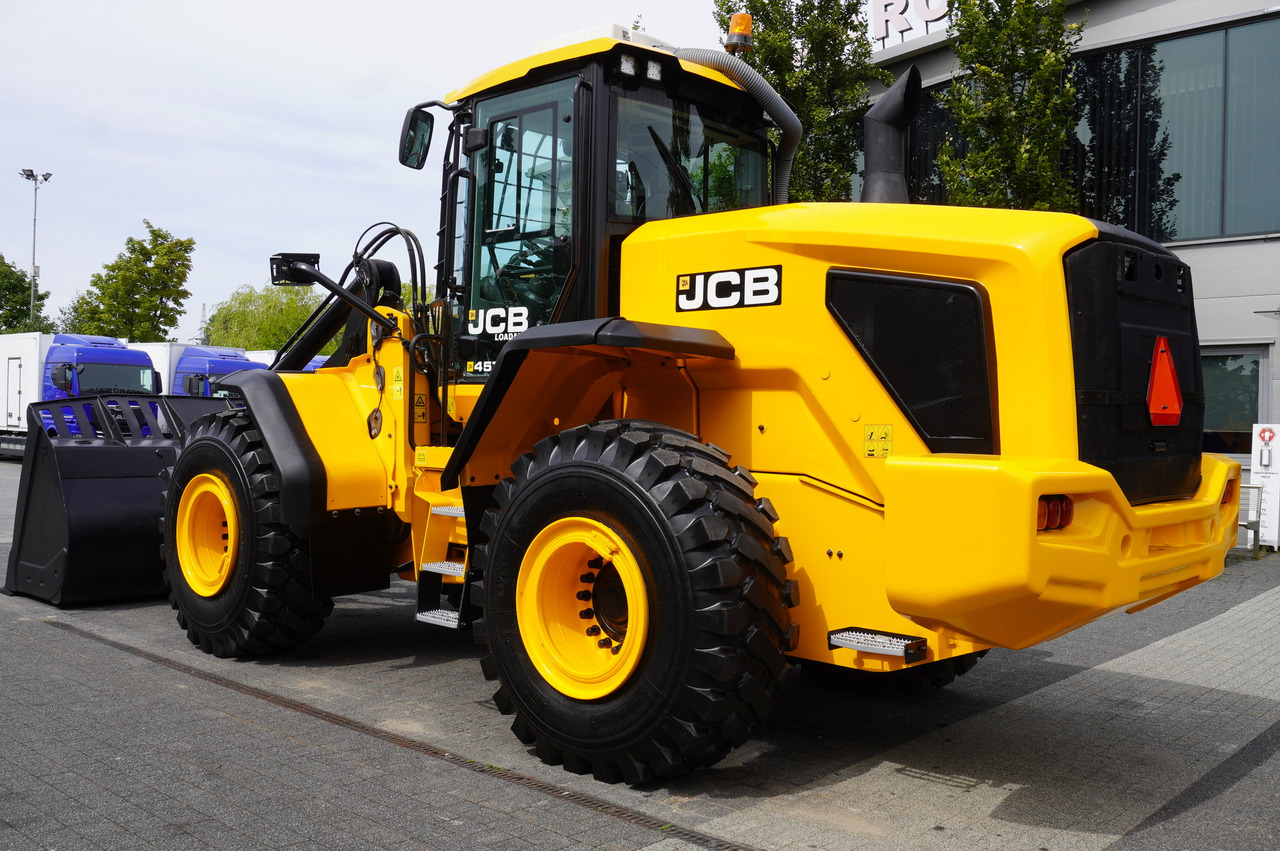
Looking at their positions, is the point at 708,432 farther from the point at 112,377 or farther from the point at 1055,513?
the point at 112,377

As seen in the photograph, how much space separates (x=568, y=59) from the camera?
17.2 feet

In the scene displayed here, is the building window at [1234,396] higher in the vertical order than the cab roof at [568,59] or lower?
lower

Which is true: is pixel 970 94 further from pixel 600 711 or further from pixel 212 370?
pixel 212 370

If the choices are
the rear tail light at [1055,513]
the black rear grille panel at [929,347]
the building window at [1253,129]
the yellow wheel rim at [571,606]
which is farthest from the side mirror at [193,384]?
the rear tail light at [1055,513]

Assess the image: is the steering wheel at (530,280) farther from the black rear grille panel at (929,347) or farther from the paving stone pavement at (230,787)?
the paving stone pavement at (230,787)

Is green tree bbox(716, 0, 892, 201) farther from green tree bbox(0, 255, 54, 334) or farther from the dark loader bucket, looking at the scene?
green tree bbox(0, 255, 54, 334)

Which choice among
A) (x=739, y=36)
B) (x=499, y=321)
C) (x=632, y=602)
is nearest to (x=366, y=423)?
(x=499, y=321)

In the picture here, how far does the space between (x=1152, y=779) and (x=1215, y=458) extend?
1.44m

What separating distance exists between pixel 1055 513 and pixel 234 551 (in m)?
4.54

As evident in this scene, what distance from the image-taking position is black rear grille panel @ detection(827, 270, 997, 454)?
3.98 metres

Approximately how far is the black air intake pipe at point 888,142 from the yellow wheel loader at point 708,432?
2 centimetres

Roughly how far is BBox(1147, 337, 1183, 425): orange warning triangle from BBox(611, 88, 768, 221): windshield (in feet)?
7.40

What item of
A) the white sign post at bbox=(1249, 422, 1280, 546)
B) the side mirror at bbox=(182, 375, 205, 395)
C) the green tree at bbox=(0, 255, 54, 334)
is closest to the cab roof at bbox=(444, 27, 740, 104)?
the white sign post at bbox=(1249, 422, 1280, 546)

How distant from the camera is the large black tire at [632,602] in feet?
12.7
